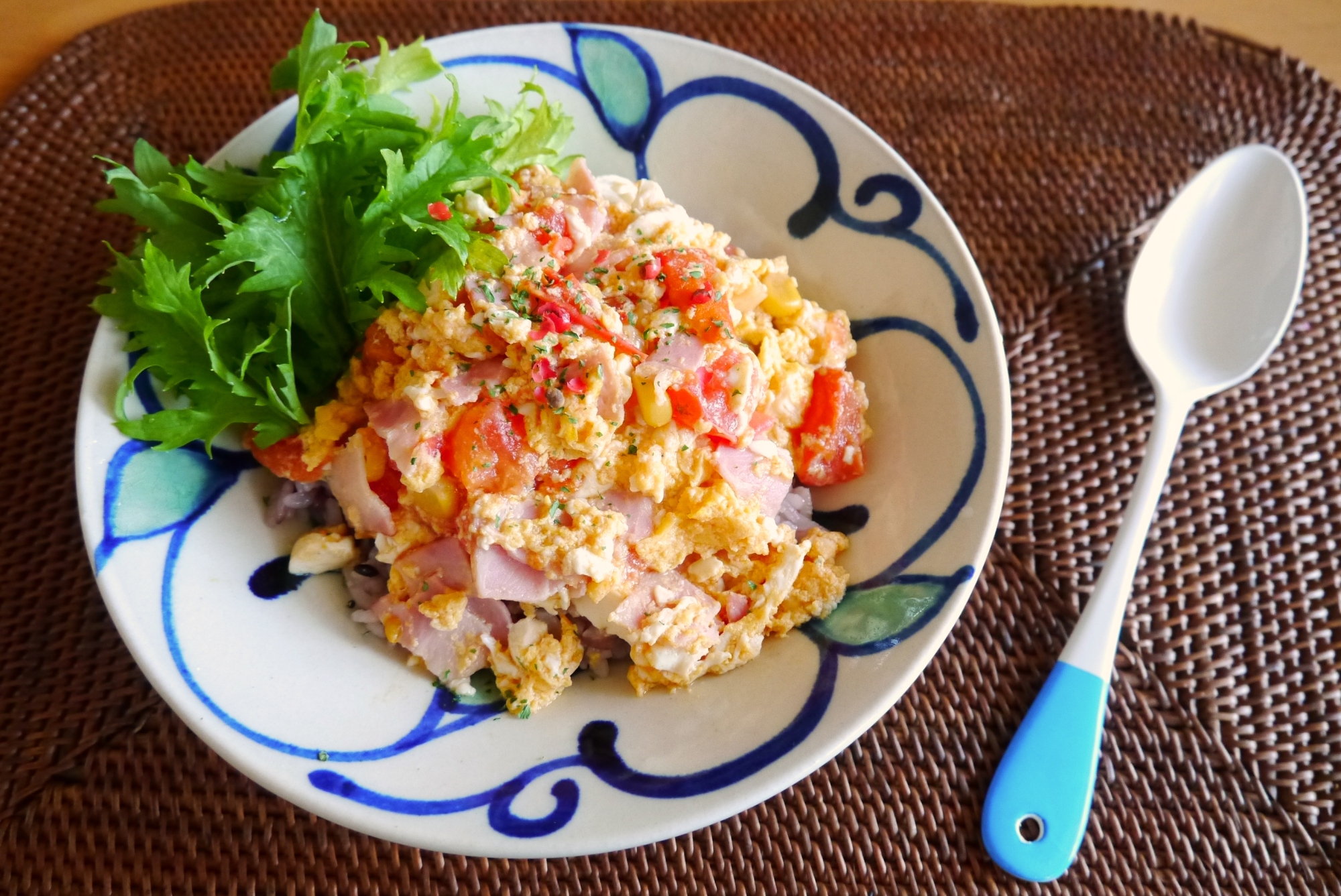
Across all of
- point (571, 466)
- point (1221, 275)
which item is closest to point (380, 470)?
point (571, 466)

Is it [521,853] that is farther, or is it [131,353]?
[131,353]

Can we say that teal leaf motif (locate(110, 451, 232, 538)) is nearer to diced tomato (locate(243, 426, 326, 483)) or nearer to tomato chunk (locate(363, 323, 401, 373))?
diced tomato (locate(243, 426, 326, 483))

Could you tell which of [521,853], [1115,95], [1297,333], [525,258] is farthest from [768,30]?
[521,853]

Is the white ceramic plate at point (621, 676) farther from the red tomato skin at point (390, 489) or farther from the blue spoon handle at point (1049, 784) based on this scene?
the blue spoon handle at point (1049, 784)

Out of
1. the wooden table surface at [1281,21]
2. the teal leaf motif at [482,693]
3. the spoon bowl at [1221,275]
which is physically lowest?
the teal leaf motif at [482,693]

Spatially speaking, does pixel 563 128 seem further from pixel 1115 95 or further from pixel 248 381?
pixel 1115 95

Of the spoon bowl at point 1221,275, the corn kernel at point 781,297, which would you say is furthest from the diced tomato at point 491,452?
the spoon bowl at point 1221,275
